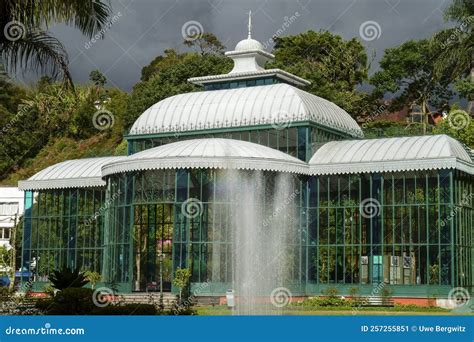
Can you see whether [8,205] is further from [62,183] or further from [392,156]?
[392,156]

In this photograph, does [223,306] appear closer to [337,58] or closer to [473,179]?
[473,179]

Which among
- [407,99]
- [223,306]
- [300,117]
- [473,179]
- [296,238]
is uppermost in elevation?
[407,99]

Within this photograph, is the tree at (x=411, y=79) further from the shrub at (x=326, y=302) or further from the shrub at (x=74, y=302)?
the shrub at (x=74, y=302)

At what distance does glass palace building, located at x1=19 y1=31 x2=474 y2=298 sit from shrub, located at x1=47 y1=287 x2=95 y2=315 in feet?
32.6

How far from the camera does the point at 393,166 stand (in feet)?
119

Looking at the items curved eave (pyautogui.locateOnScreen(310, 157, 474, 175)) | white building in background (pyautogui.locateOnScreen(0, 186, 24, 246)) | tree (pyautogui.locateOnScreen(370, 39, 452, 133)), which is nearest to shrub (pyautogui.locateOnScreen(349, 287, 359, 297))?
curved eave (pyautogui.locateOnScreen(310, 157, 474, 175))

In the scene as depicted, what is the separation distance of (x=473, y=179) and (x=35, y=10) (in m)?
24.1

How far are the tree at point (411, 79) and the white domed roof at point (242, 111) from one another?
21.3 metres

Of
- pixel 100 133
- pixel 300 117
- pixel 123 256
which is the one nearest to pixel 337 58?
pixel 100 133

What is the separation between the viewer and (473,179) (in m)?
37.7

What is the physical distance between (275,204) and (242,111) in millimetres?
6383

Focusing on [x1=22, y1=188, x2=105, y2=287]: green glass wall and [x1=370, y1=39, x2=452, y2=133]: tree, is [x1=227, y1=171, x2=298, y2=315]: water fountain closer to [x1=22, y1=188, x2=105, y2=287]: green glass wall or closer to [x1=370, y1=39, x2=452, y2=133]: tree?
[x1=22, y1=188, x2=105, y2=287]: green glass wall

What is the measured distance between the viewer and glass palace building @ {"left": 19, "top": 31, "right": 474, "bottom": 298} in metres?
35.1

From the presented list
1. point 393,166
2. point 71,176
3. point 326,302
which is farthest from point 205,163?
point 71,176
